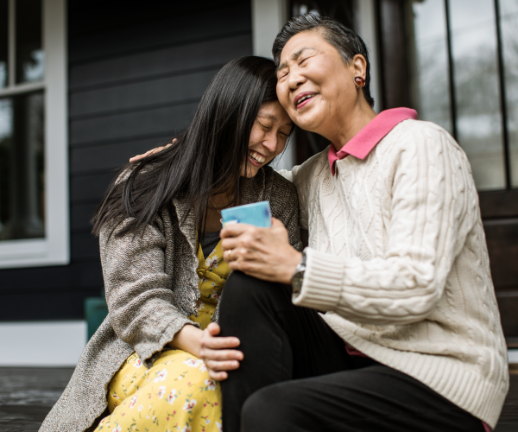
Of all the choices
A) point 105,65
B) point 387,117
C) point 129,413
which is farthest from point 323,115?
point 105,65

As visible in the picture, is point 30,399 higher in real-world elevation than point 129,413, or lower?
lower

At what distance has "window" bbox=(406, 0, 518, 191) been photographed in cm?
250

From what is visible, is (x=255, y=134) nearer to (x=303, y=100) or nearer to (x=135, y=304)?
(x=303, y=100)

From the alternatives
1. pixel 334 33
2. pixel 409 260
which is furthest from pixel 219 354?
pixel 334 33

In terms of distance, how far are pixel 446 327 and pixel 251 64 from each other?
2.96ft

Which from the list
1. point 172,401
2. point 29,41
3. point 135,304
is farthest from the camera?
point 29,41

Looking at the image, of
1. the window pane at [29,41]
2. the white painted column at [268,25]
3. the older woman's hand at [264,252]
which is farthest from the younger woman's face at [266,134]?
the window pane at [29,41]

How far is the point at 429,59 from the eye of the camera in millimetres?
2600

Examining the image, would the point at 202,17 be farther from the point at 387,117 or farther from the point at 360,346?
the point at 360,346

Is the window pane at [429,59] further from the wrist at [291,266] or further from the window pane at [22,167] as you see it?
the window pane at [22,167]

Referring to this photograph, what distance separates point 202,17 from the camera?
292cm

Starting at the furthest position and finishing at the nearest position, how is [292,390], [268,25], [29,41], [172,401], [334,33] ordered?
[29,41]
[268,25]
[334,33]
[172,401]
[292,390]

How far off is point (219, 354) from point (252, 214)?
301mm

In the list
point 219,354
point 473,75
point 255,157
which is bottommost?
point 219,354
